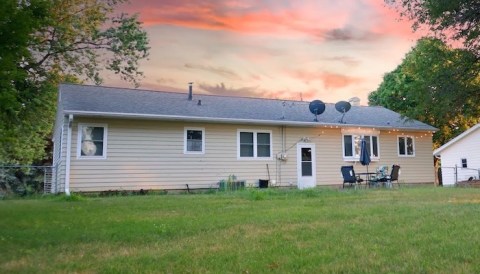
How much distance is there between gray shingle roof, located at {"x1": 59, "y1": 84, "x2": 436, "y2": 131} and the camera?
49.7 feet

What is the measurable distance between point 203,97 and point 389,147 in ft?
30.8

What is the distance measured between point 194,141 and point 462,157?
1785 centimetres

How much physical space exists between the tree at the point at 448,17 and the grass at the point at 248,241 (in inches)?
254

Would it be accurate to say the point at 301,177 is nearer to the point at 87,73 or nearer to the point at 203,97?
the point at 203,97

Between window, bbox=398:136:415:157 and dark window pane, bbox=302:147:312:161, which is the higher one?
window, bbox=398:136:415:157

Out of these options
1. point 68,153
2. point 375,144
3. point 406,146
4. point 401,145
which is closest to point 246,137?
point 375,144

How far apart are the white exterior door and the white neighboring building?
34.3 feet

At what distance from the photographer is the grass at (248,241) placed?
3.64m

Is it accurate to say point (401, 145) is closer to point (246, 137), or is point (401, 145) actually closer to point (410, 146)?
point (410, 146)

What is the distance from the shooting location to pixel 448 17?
12109 mm

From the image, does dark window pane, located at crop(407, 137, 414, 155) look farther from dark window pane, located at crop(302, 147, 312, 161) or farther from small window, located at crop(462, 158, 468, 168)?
small window, located at crop(462, 158, 468, 168)

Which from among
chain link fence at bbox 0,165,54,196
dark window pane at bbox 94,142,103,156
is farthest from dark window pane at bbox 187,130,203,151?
chain link fence at bbox 0,165,54,196

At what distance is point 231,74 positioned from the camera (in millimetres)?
19812

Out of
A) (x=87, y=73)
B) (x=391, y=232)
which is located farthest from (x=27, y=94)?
(x=391, y=232)
